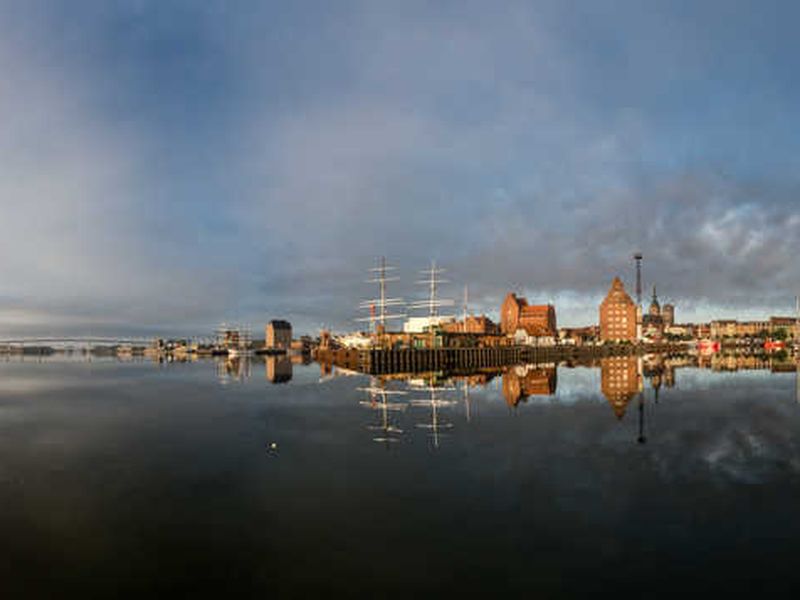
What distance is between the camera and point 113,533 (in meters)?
11.5

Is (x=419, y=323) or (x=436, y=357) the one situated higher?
(x=419, y=323)

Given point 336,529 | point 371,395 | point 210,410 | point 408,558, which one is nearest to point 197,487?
point 336,529

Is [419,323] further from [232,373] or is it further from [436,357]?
[232,373]

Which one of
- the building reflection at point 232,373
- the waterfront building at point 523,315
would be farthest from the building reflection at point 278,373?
the waterfront building at point 523,315

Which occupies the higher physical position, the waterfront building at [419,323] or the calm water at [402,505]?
the waterfront building at [419,323]

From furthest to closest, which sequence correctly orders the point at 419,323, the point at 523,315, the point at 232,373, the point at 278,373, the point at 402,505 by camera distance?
the point at 523,315
the point at 419,323
the point at 232,373
the point at 278,373
the point at 402,505

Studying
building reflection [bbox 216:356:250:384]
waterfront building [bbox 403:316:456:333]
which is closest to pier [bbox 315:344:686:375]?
building reflection [bbox 216:356:250:384]

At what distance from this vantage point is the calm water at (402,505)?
368 inches

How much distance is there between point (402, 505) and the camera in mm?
13258

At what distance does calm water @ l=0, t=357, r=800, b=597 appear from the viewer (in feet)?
30.7

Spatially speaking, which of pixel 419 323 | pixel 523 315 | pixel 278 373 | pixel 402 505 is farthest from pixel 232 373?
pixel 523 315

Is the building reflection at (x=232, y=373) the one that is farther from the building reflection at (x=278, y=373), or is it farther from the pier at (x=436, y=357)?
the pier at (x=436, y=357)

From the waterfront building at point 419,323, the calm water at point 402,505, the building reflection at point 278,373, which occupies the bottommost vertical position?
the building reflection at point 278,373

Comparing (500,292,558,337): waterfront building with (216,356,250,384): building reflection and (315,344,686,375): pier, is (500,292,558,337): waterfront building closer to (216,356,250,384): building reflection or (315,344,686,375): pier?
(315,344,686,375): pier
